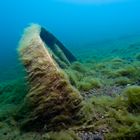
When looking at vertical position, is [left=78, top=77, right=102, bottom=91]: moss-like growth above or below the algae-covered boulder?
below

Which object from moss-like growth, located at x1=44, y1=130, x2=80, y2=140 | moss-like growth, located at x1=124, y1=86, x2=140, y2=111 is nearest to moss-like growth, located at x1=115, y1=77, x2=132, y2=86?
moss-like growth, located at x1=124, y1=86, x2=140, y2=111

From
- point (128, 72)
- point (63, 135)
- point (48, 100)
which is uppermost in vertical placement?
point (48, 100)

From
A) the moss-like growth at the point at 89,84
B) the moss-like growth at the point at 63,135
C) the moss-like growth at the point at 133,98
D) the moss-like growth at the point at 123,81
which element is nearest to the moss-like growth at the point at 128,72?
the moss-like growth at the point at 123,81

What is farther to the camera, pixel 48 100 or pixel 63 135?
pixel 48 100

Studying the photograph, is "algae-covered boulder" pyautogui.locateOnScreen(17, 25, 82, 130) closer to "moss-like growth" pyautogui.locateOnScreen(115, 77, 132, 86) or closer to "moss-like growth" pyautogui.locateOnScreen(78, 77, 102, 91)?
"moss-like growth" pyautogui.locateOnScreen(78, 77, 102, 91)

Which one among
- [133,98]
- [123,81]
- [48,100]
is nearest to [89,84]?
[123,81]

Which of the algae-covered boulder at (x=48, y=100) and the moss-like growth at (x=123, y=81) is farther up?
the algae-covered boulder at (x=48, y=100)

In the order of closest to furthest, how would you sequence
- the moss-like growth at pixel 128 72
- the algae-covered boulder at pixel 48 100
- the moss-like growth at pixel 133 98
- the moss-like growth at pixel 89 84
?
the algae-covered boulder at pixel 48 100 < the moss-like growth at pixel 133 98 < the moss-like growth at pixel 89 84 < the moss-like growth at pixel 128 72

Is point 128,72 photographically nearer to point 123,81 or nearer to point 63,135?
point 123,81

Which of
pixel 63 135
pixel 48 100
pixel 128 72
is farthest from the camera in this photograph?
pixel 128 72

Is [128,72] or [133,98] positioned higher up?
[133,98]

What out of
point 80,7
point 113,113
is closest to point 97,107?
point 113,113

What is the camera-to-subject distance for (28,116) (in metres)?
6.63

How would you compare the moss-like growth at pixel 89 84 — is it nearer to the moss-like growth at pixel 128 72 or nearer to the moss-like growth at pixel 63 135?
the moss-like growth at pixel 128 72
